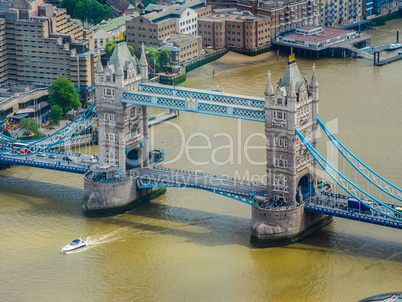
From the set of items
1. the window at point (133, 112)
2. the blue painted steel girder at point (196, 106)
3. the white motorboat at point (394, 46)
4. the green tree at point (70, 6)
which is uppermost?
the blue painted steel girder at point (196, 106)

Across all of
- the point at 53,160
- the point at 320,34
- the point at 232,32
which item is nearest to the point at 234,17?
the point at 232,32

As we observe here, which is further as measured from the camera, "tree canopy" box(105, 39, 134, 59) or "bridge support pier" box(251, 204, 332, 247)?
"tree canopy" box(105, 39, 134, 59)

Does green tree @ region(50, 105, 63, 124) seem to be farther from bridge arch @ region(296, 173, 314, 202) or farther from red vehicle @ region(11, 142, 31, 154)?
bridge arch @ region(296, 173, 314, 202)

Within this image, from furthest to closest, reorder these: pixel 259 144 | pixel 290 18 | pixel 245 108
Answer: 1. pixel 290 18
2. pixel 259 144
3. pixel 245 108

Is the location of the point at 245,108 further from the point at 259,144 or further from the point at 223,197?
the point at 259,144

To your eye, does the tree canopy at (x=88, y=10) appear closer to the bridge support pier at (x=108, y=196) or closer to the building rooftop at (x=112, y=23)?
the building rooftop at (x=112, y=23)

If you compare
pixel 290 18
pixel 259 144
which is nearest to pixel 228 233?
pixel 259 144

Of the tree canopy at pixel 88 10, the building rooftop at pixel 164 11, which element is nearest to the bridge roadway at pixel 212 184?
the building rooftop at pixel 164 11

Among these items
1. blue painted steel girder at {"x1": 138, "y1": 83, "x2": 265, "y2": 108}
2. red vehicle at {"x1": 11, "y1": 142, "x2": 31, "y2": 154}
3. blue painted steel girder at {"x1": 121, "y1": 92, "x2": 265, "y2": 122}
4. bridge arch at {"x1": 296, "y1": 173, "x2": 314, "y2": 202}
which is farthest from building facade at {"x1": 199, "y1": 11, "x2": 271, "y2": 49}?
bridge arch at {"x1": 296, "y1": 173, "x2": 314, "y2": 202}
